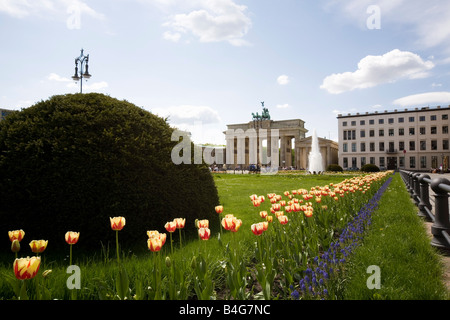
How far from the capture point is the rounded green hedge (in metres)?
4.29

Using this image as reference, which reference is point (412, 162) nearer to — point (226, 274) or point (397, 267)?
point (397, 267)

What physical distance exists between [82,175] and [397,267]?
4481 millimetres

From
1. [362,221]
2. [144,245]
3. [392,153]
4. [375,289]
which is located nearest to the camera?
[375,289]

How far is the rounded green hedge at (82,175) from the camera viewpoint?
169 inches

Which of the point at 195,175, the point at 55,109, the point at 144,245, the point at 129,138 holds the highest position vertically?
the point at 55,109

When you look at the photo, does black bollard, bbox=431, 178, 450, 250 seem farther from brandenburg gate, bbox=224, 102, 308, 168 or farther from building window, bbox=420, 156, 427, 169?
building window, bbox=420, 156, 427, 169

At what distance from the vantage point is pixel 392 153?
74.4 m

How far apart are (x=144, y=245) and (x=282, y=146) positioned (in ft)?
264

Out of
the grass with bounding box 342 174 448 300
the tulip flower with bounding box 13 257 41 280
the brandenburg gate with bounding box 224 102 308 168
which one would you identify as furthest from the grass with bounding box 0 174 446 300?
the brandenburg gate with bounding box 224 102 308 168

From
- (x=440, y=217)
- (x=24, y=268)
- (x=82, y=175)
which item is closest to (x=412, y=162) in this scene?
(x=440, y=217)

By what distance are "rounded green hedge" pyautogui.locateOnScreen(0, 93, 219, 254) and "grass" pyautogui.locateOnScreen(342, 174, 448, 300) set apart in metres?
3.08

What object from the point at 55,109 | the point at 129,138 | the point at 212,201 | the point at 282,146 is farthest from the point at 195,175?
the point at 282,146
